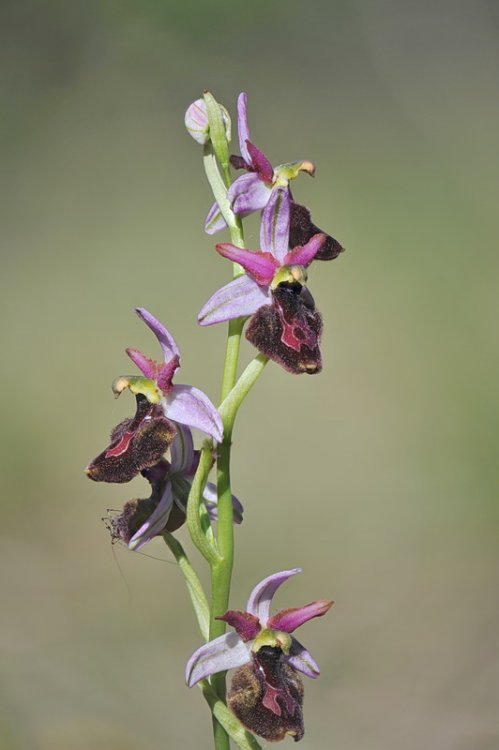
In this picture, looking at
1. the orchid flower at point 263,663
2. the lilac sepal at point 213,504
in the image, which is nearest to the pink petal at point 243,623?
the orchid flower at point 263,663

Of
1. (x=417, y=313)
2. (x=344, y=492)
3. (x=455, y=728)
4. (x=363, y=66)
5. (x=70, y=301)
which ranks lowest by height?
(x=455, y=728)

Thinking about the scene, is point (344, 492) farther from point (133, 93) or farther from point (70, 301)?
point (133, 93)

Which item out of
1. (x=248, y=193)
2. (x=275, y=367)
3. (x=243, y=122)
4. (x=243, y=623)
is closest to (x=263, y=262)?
(x=248, y=193)

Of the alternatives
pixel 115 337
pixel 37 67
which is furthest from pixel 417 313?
pixel 37 67

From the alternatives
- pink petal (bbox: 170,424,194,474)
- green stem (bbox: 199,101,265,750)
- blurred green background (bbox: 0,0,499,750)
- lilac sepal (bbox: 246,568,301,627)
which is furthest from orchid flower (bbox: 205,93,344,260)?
blurred green background (bbox: 0,0,499,750)

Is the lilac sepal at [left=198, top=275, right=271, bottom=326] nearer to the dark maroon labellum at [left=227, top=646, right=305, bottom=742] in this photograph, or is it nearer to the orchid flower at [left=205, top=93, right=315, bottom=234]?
the orchid flower at [left=205, top=93, right=315, bottom=234]

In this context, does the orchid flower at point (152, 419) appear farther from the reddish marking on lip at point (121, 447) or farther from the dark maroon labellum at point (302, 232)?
the dark maroon labellum at point (302, 232)

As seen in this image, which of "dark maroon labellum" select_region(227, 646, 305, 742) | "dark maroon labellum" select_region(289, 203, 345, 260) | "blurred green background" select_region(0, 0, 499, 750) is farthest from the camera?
"blurred green background" select_region(0, 0, 499, 750)
